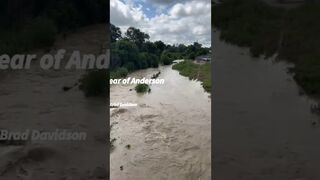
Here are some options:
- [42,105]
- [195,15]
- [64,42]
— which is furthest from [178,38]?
[42,105]

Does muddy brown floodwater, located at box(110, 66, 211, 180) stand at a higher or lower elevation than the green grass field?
lower

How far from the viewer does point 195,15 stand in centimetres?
311

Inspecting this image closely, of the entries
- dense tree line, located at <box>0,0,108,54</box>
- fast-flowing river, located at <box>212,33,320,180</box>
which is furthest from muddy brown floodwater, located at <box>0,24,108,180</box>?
fast-flowing river, located at <box>212,33,320,180</box>

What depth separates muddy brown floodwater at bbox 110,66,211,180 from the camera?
309cm

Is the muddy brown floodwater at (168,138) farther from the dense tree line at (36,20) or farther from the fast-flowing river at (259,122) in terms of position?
→ the dense tree line at (36,20)

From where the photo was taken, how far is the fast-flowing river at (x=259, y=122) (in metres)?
3.09

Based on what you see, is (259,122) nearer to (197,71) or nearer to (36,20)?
(197,71)

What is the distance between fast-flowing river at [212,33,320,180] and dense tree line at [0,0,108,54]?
88cm

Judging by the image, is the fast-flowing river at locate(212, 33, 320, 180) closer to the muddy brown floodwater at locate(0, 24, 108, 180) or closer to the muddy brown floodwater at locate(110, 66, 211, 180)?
the muddy brown floodwater at locate(110, 66, 211, 180)

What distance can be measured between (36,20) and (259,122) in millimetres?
1468

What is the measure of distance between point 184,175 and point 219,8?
1.03 metres

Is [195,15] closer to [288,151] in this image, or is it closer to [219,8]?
[219,8]

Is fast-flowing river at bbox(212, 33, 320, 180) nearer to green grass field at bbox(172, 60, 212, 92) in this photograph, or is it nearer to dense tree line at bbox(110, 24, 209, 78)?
green grass field at bbox(172, 60, 212, 92)

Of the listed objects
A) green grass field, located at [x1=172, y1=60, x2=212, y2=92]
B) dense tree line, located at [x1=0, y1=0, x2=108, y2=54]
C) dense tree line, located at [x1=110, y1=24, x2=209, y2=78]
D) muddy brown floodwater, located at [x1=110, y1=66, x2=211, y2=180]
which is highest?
dense tree line, located at [x1=0, y1=0, x2=108, y2=54]
